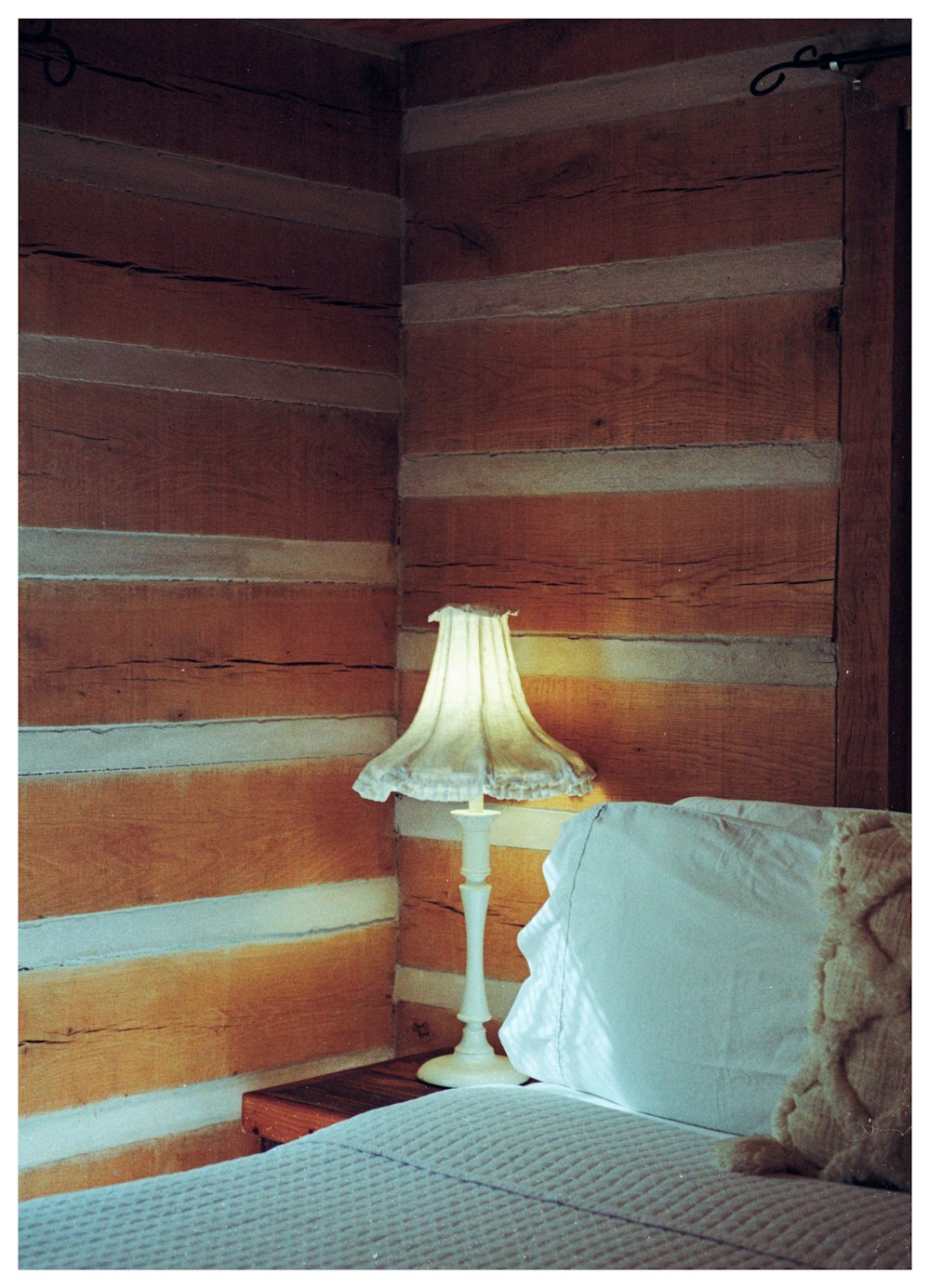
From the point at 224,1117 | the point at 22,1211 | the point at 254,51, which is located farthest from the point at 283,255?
the point at 22,1211

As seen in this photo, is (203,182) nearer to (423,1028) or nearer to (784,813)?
(784,813)

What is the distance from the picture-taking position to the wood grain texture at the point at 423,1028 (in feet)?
9.55

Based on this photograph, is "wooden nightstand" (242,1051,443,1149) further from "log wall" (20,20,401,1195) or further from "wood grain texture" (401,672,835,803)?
"wood grain texture" (401,672,835,803)

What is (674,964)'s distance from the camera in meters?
2.00

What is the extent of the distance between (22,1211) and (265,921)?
1145mm

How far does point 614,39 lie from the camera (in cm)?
266

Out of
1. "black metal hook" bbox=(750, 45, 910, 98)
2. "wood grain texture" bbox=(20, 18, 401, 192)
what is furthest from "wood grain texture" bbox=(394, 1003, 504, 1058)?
"black metal hook" bbox=(750, 45, 910, 98)

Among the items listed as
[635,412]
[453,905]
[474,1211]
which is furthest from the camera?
[453,905]

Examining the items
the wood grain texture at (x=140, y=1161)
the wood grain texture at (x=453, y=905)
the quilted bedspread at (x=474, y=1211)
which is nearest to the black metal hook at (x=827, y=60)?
the wood grain texture at (x=453, y=905)

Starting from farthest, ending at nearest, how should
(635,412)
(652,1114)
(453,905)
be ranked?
(453,905) → (635,412) → (652,1114)

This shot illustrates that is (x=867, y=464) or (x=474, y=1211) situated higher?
(x=867, y=464)

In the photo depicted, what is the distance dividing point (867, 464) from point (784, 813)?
610 mm

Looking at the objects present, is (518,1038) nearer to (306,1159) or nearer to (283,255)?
(306,1159)

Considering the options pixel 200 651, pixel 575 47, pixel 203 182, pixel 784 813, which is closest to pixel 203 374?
pixel 203 182
